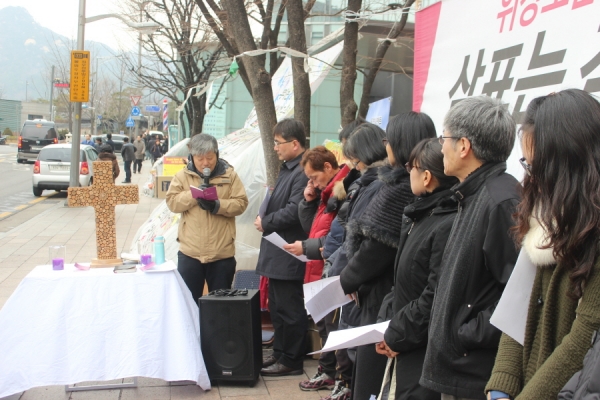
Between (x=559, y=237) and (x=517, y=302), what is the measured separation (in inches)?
12.6

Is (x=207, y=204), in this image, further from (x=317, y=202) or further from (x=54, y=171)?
(x=54, y=171)

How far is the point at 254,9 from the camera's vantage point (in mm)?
11914

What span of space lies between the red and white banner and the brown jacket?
175cm

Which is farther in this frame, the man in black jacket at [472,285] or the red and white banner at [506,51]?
the red and white banner at [506,51]

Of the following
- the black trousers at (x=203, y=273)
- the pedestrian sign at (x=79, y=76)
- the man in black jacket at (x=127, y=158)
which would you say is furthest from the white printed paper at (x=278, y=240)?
the man in black jacket at (x=127, y=158)

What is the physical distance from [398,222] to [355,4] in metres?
4.52

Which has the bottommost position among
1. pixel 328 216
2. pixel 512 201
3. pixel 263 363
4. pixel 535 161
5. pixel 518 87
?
pixel 263 363

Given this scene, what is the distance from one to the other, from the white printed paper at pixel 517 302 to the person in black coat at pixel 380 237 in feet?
3.59

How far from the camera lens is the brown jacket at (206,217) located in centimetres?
498

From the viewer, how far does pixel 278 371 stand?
4.89m

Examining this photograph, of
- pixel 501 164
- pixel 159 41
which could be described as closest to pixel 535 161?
pixel 501 164

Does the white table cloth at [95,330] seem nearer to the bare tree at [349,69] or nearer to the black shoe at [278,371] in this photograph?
the black shoe at [278,371]

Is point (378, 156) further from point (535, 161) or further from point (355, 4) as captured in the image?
point (355, 4)

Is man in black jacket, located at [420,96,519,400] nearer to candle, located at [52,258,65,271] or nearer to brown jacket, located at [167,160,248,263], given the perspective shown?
brown jacket, located at [167,160,248,263]
